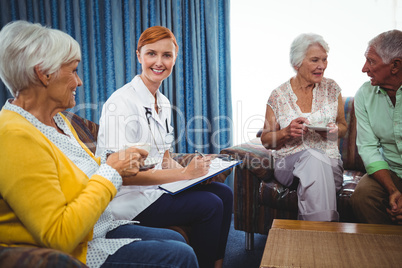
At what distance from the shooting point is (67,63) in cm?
107

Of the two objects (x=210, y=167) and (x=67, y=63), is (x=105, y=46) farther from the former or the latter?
(x=67, y=63)

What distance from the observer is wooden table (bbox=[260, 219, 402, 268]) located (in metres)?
1.09

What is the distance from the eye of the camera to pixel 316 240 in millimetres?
1241

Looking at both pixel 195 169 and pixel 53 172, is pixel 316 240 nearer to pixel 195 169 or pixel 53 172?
pixel 195 169

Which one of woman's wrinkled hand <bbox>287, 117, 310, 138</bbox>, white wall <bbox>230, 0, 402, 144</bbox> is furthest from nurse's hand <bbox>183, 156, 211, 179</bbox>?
white wall <bbox>230, 0, 402, 144</bbox>

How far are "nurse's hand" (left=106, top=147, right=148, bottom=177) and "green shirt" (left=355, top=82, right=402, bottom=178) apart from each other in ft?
4.44

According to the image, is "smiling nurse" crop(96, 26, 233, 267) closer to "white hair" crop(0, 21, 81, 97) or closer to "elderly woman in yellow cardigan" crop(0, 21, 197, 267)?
"elderly woman in yellow cardigan" crop(0, 21, 197, 267)

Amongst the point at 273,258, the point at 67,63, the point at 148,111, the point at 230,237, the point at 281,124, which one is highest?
the point at 67,63

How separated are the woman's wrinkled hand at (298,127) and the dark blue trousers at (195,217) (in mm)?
652

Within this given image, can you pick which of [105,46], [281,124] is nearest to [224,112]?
[281,124]

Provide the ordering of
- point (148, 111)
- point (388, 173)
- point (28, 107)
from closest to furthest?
point (28, 107)
point (148, 111)
point (388, 173)

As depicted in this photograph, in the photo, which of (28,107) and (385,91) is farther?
(385,91)

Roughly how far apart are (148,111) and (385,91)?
1293mm

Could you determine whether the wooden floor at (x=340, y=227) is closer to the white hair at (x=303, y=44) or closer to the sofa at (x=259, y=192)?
the sofa at (x=259, y=192)
